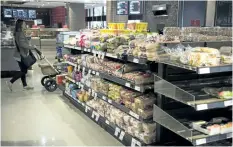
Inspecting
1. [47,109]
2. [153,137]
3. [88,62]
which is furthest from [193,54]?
[47,109]

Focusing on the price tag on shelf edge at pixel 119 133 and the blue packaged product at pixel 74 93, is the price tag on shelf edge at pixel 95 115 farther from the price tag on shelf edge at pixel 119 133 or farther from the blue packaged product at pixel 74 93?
the blue packaged product at pixel 74 93

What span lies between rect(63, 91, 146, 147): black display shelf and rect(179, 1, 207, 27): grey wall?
309 centimetres

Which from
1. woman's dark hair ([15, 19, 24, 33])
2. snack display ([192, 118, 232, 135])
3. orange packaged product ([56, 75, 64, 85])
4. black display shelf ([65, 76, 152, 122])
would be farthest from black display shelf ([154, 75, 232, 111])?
woman's dark hair ([15, 19, 24, 33])

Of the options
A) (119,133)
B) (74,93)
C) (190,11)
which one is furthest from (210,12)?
(119,133)

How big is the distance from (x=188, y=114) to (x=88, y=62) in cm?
223

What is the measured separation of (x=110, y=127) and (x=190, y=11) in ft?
12.3

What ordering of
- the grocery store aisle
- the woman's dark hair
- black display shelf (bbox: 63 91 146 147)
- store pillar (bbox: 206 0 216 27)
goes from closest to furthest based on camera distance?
black display shelf (bbox: 63 91 146 147) → the grocery store aisle → store pillar (bbox: 206 0 216 27) → the woman's dark hair

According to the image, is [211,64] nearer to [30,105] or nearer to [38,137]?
[38,137]

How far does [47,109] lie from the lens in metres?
5.39

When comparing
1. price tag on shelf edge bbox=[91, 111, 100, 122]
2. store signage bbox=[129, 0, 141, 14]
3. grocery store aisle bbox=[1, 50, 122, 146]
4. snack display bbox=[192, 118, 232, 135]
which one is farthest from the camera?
store signage bbox=[129, 0, 141, 14]

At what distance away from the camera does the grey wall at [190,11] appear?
20.9 ft

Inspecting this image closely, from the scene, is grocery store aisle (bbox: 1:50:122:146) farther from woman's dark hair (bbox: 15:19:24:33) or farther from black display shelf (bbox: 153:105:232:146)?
woman's dark hair (bbox: 15:19:24:33)

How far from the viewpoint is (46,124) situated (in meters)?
4.55

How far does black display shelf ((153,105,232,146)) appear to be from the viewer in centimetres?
249
